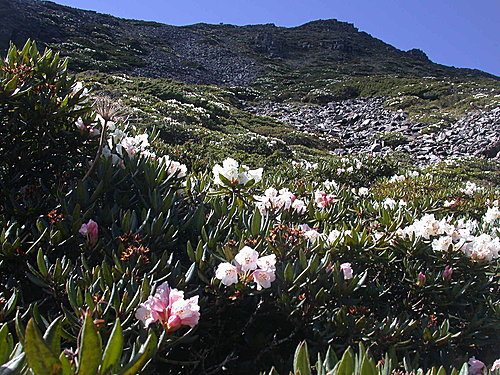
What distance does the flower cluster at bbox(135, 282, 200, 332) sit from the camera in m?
1.32

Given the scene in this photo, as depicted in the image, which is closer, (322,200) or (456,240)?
(456,240)

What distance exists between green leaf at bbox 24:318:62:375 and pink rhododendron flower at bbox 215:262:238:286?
0.93 meters

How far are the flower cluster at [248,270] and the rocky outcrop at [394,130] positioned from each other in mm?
14817

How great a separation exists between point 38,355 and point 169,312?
1.92 ft

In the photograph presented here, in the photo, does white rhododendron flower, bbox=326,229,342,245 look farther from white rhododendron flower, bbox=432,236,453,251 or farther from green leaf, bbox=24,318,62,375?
green leaf, bbox=24,318,62,375

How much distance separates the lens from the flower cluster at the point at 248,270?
1.69 m

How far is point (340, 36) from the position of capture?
73125 millimetres

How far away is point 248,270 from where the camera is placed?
68.2 inches

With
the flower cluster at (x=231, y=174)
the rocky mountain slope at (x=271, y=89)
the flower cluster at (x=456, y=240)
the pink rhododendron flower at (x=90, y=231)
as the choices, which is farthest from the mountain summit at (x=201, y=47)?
the flower cluster at (x=456, y=240)

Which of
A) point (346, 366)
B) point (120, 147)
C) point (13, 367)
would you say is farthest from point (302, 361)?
point (120, 147)

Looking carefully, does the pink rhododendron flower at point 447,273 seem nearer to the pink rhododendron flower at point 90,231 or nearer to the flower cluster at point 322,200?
the flower cluster at point 322,200

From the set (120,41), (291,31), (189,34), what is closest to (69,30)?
(120,41)

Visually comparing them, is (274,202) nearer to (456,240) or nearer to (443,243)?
(443,243)

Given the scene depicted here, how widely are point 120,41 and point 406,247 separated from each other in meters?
45.8
